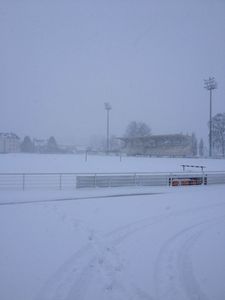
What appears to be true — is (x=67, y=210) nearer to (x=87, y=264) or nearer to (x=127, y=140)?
(x=87, y=264)

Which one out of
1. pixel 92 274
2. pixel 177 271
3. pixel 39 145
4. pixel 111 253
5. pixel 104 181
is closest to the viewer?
pixel 92 274

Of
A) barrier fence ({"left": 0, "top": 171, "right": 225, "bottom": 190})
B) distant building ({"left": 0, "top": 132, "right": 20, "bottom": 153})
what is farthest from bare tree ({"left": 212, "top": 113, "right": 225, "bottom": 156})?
distant building ({"left": 0, "top": 132, "right": 20, "bottom": 153})

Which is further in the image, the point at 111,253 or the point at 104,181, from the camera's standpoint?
the point at 104,181

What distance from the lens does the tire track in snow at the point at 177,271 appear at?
5.93 metres

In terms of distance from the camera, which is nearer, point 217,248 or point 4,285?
point 4,285

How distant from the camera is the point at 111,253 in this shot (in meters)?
7.98

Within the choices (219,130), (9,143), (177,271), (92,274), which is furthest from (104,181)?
(9,143)

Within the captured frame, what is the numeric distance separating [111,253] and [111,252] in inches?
3.2

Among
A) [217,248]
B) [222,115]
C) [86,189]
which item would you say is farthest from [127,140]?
[217,248]

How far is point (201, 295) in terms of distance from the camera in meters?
5.90

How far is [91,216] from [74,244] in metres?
3.80

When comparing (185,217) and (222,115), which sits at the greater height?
(222,115)

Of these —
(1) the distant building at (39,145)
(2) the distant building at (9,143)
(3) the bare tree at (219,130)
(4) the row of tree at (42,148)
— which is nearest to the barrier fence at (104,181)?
(3) the bare tree at (219,130)

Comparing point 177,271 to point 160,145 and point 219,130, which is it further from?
point 219,130
